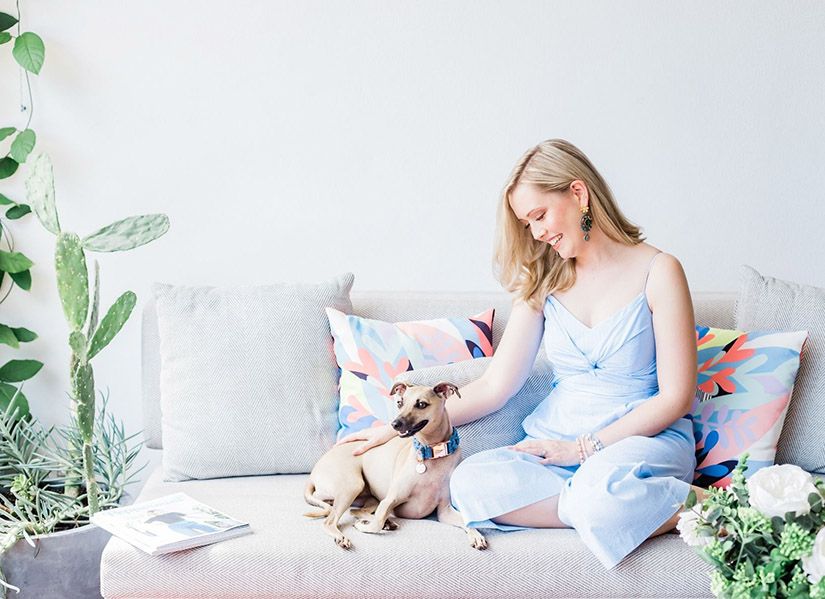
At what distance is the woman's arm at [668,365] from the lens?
7.10 feet

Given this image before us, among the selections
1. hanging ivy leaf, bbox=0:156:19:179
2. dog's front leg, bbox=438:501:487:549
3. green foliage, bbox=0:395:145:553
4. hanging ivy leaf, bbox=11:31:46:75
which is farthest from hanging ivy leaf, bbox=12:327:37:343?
dog's front leg, bbox=438:501:487:549

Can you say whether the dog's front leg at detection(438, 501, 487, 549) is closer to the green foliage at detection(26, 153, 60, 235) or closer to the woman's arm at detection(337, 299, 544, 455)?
the woman's arm at detection(337, 299, 544, 455)

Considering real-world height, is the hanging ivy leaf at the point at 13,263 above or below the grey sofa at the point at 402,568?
above

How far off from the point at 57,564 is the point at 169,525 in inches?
20.1

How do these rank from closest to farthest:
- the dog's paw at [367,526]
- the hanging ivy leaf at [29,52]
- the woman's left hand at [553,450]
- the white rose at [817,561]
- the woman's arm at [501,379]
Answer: the white rose at [817,561] < the dog's paw at [367,526] < the woman's left hand at [553,450] < the woman's arm at [501,379] < the hanging ivy leaf at [29,52]

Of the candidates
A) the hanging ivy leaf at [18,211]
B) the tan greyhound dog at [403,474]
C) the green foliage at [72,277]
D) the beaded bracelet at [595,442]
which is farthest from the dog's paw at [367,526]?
the hanging ivy leaf at [18,211]

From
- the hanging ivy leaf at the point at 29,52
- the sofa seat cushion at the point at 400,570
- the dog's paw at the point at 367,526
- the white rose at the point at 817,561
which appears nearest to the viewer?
the white rose at the point at 817,561

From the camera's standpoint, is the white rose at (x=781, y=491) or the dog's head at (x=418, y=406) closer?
the white rose at (x=781, y=491)

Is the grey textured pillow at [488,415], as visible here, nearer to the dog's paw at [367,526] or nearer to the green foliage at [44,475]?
the dog's paw at [367,526]

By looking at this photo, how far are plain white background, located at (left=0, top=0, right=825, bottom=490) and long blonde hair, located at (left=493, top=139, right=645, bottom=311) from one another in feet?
Answer: 1.92

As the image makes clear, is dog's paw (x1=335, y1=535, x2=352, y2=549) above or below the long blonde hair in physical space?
below

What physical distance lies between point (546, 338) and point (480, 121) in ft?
2.85

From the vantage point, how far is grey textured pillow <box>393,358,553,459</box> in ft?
7.57

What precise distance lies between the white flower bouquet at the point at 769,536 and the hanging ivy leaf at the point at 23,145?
7.54ft
